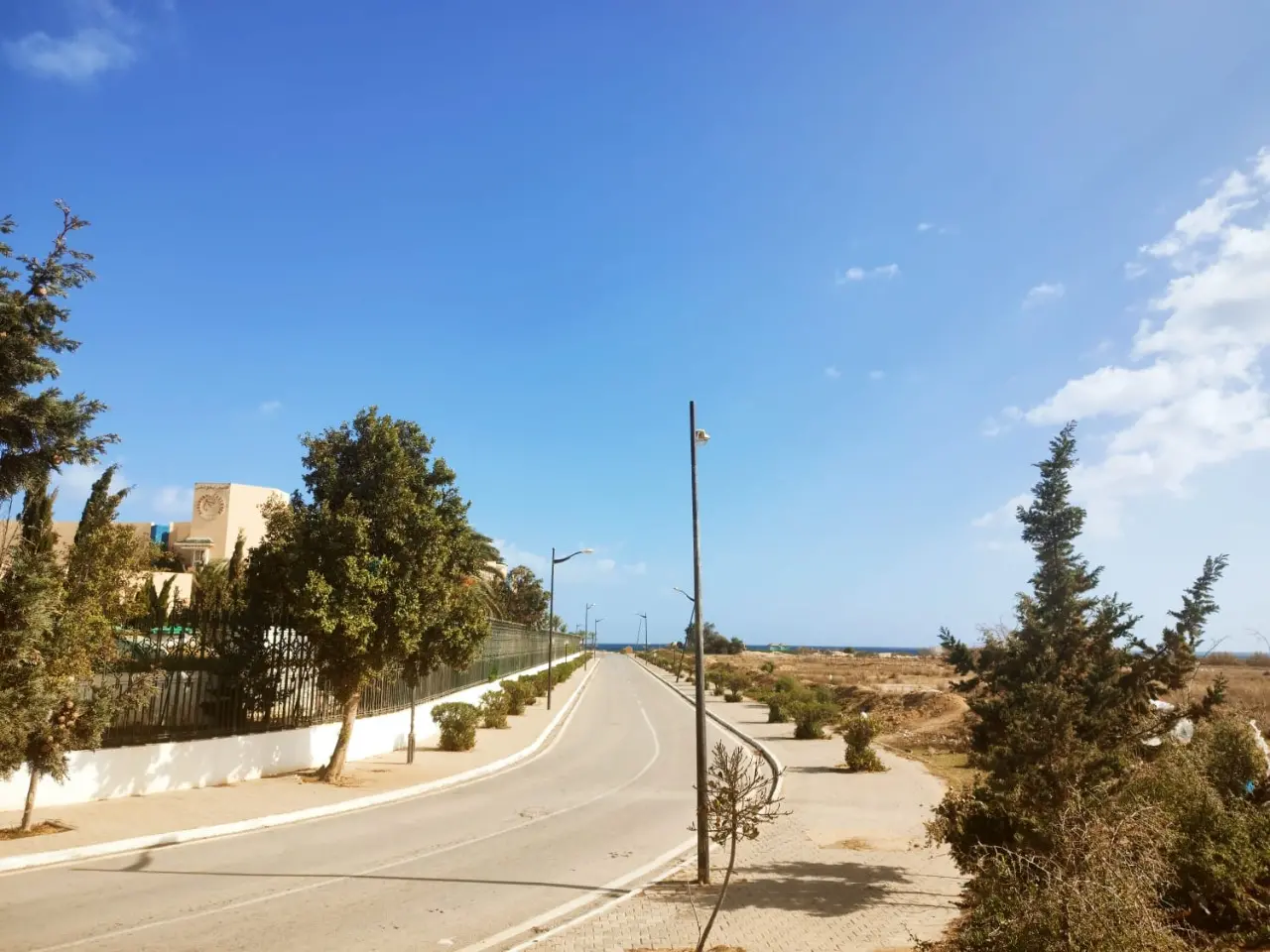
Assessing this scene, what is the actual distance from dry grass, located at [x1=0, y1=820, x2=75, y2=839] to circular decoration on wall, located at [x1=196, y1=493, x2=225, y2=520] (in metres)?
56.1

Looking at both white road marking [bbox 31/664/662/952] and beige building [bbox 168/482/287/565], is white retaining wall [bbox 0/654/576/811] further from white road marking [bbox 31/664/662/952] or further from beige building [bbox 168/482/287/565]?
beige building [bbox 168/482/287/565]

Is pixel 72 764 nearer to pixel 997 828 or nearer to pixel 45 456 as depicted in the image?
pixel 45 456

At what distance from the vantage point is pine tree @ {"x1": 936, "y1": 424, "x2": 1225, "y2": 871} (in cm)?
1009

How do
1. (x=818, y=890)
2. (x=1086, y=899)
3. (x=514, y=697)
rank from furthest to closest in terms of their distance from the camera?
(x=514, y=697), (x=818, y=890), (x=1086, y=899)

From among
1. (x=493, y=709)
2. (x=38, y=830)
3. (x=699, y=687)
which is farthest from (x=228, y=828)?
(x=493, y=709)

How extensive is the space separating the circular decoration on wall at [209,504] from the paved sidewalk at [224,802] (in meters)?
46.9

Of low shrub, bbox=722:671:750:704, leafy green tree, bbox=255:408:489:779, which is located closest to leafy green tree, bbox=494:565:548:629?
low shrub, bbox=722:671:750:704

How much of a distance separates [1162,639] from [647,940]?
7.65 meters

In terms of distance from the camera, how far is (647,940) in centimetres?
938

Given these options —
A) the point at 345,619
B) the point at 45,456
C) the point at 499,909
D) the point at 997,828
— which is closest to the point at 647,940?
the point at 499,909

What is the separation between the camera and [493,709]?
33.8 metres

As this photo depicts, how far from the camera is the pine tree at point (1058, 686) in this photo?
10086 mm

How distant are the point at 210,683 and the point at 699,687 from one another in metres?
12.8

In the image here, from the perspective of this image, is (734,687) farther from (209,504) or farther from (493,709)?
(209,504)
